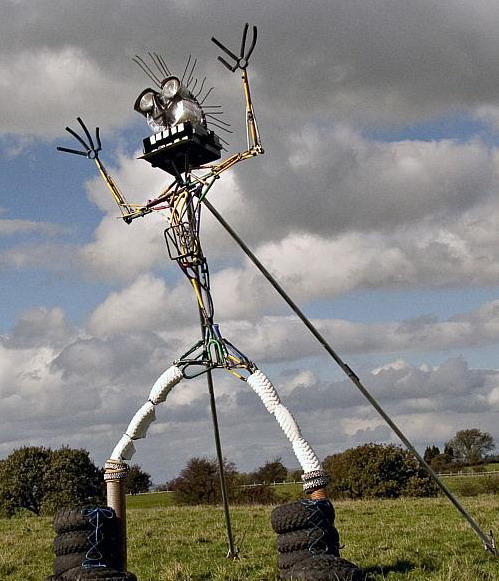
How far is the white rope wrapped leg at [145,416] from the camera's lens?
10.5 meters

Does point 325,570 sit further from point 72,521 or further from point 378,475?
point 378,475

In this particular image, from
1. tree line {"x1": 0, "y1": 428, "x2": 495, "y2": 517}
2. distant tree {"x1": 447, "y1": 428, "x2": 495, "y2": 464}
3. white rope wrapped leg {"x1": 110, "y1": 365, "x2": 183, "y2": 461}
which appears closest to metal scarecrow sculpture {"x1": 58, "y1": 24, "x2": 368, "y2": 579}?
white rope wrapped leg {"x1": 110, "y1": 365, "x2": 183, "y2": 461}

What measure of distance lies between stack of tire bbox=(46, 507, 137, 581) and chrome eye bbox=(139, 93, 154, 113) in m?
5.63

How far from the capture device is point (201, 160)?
35.6 ft

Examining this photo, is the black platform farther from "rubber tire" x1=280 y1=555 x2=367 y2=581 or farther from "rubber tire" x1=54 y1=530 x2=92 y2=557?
"rubber tire" x1=280 y1=555 x2=367 y2=581

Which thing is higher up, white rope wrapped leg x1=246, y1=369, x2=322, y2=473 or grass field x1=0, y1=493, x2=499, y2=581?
white rope wrapped leg x1=246, y1=369, x2=322, y2=473

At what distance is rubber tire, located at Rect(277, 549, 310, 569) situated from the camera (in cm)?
948

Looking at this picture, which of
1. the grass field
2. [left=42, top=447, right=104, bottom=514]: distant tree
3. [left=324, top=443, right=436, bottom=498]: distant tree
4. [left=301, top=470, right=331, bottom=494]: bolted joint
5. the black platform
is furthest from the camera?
[left=324, top=443, right=436, bottom=498]: distant tree

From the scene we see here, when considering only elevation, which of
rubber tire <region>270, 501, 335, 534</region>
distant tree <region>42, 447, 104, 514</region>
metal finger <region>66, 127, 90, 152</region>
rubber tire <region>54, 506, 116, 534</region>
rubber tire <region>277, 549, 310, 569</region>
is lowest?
rubber tire <region>277, 549, 310, 569</region>

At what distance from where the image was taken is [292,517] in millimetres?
9625

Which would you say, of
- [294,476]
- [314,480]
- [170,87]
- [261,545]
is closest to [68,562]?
[314,480]

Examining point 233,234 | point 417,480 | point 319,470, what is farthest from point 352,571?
point 417,480

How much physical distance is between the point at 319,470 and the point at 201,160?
15.0 feet

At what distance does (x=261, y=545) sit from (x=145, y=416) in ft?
17.9
